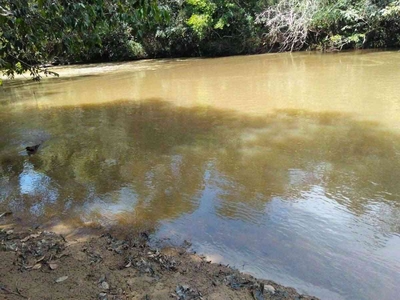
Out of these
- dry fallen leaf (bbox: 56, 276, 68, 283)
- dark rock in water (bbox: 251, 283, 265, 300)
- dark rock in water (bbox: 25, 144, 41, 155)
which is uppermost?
dry fallen leaf (bbox: 56, 276, 68, 283)

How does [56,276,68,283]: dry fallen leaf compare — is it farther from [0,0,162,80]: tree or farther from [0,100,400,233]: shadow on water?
[0,0,162,80]: tree

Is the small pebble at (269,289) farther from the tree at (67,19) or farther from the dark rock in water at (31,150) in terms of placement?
the dark rock in water at (31,150)

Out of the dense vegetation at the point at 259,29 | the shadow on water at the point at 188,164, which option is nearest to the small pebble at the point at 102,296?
the shadow on water at the point at 188,164

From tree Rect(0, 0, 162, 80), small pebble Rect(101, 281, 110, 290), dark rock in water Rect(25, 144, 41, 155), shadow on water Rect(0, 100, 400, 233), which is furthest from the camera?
dark rock in water Rect(25, 144, 41, 155)

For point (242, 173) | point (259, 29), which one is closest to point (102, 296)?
point (242, 173)

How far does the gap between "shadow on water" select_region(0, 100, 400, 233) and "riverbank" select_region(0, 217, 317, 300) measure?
80 cm

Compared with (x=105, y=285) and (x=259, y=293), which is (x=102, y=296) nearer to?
(x=105, y=285)

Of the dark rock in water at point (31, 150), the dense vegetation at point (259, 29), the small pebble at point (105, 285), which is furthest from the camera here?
the dense vegetation at point (259, 29)

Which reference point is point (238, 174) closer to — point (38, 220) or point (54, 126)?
point (38, 220)

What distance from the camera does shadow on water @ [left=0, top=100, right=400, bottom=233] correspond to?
430 centimetres

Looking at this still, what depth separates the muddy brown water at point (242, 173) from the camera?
324cm

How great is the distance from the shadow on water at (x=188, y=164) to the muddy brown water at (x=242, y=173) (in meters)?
0.02

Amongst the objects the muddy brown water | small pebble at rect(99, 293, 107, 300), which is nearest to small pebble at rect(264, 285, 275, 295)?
the muddy brown water

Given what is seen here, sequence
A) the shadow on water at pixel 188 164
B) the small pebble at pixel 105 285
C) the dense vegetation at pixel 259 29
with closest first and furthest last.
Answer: the small pebble at pixel 105 285 → the shadow on water at pixel 188 164 → the dense vegetation at pixel 259 29
